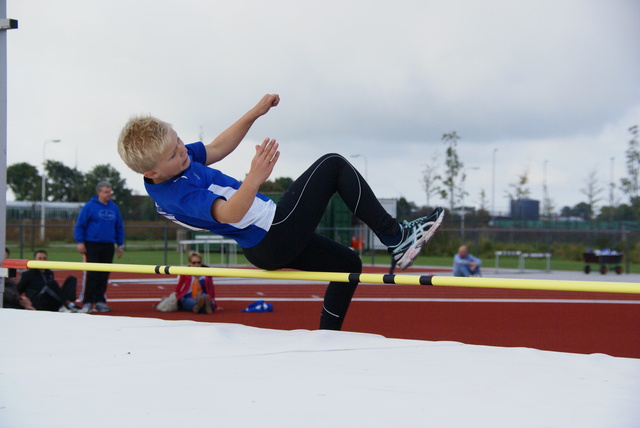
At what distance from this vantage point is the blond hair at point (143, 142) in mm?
2691

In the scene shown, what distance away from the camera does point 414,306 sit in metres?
8.48

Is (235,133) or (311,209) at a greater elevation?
(235,133)

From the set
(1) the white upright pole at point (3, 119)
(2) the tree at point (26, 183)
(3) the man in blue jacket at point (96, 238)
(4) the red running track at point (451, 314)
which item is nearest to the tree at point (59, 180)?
(2) the tree at point (26, 183)

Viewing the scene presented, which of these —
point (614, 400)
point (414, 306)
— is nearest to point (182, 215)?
point (614, 400)

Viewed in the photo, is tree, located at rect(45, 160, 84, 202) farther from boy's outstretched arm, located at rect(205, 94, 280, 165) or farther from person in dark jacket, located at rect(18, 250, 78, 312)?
boy's outstretched arm, located at rect(205, 94, 280, 165)

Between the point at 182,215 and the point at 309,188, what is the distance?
0.57m

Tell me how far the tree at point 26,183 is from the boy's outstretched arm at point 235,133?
4026cm

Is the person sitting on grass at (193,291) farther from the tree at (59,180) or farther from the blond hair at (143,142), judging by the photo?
the tree at (59,180)

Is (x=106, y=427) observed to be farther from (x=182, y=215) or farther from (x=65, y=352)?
(x=182, y=215)

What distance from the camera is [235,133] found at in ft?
11.1

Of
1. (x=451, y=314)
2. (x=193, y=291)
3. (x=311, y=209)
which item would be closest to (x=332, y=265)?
(x=311, y=209)

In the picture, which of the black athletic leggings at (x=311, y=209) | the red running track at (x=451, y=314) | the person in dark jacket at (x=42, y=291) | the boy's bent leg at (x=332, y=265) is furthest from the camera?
the person in dark jacket at (x=42, y=291)

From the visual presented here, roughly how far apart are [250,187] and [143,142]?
479mm

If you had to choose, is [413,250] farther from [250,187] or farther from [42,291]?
[42,291]
